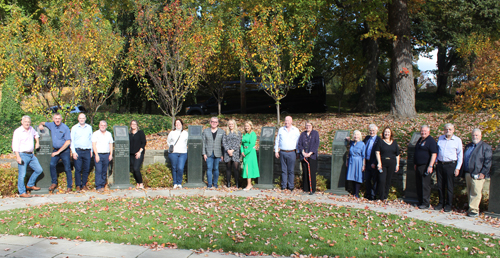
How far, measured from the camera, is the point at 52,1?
23469 millimetres

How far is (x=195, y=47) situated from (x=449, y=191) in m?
9.80

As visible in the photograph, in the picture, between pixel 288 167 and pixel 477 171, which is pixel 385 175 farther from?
pixel 288 167

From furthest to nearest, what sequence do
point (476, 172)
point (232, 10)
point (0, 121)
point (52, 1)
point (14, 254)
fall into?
point (52, 1), point (232, 10), point (0, 121), point (476, 172), point (14, 254)

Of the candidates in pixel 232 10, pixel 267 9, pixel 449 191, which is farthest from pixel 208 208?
pixel 232 10

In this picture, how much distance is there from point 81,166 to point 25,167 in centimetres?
114

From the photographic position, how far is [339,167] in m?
8.71

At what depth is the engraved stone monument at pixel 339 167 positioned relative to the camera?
869cm

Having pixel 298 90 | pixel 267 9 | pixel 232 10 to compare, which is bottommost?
pixel 298 90

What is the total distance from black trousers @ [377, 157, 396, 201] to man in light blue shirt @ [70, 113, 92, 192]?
21.6 feet

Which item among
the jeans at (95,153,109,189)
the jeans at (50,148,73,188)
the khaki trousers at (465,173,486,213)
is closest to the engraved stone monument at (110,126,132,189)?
the jeans at (95,153,109,189)

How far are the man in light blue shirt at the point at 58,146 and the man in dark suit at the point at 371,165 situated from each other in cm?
672

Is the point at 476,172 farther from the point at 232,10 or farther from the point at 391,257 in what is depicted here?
the point at 232,10

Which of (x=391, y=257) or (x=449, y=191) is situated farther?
(x=449, y=191)

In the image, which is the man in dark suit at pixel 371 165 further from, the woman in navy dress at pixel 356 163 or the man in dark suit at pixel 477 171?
the man in dark suit at pixel 477 171
